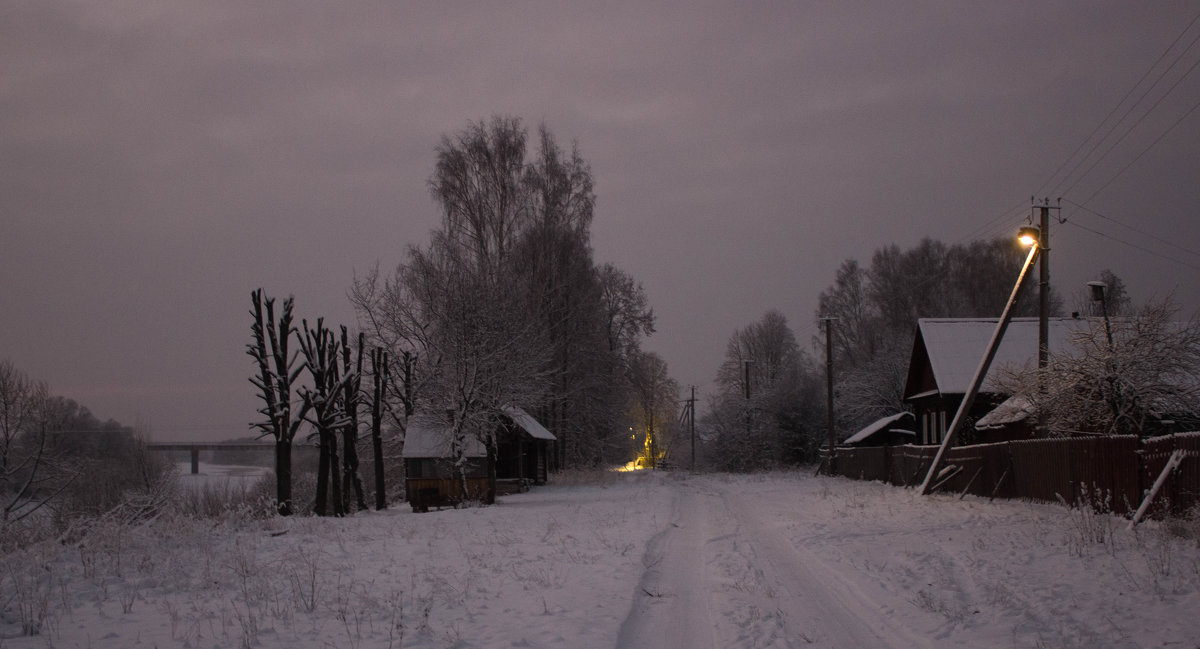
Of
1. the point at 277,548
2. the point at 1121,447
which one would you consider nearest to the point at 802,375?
the point at 1121,447

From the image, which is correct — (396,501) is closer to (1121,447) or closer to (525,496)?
(525,496)

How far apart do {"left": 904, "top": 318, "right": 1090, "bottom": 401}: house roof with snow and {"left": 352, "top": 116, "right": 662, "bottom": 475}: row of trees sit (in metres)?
16.1

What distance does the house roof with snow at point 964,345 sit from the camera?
30344mm

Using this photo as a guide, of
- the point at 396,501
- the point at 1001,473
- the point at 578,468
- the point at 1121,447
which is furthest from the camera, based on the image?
the point at 578,468

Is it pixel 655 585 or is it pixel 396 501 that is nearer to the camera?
pixel 655 585

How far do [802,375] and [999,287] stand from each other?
16.1 m

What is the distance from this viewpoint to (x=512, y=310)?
28.5m

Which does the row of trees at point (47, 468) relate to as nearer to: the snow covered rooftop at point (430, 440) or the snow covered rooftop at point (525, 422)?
the snow covered rooftop at point (430, 440)

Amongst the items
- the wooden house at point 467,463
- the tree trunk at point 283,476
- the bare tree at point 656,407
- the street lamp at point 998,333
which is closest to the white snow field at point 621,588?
the street lamp at point 998,333

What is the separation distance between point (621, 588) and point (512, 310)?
20.2 m

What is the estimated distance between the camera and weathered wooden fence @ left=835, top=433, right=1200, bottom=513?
11359mm

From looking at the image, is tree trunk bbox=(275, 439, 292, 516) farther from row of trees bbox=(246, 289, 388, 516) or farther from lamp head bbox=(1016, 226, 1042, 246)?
lamp head bbox=(1016, 226, 1042, 246)

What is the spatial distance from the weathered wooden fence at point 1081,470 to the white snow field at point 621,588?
0.79 meters

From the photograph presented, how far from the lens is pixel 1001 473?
18.2 meters
